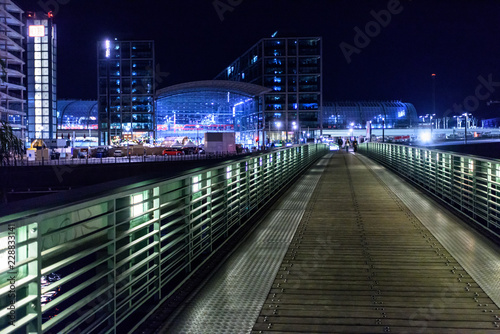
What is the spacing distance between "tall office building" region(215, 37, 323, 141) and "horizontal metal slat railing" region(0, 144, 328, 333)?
330 ft

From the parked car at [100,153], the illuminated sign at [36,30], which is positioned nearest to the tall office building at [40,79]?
the illuminated sign at [36,30]

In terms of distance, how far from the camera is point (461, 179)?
11383 mm

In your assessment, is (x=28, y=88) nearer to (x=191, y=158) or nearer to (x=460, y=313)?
(x=191, y=158)

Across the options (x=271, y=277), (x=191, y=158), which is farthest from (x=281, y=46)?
(x=271, y=277)

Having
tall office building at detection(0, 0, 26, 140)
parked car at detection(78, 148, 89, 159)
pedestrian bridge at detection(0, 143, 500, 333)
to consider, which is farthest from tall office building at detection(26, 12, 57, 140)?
pedestrian bridge at detection(0, 143, 500, 333)

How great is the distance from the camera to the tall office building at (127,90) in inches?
4380

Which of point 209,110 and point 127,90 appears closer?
point 127,90

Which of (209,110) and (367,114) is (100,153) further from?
(367,114)

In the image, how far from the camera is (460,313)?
202 inches

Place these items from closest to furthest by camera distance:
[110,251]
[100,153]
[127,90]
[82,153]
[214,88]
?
[110,251]
[82,153]
[100,153]
[214,88]
[127,90]

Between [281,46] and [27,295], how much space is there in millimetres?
113191

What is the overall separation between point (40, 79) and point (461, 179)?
3209 inches

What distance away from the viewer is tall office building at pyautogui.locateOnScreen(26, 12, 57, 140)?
82062 mm

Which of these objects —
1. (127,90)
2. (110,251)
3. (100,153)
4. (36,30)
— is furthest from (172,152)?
(110,251)
